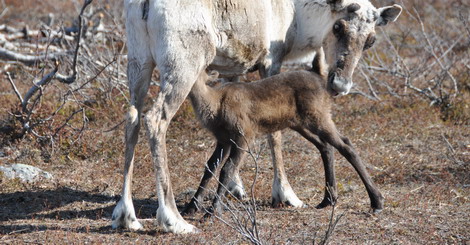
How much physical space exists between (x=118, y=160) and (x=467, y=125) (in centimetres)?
498

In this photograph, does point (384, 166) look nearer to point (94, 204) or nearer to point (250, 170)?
point (250, 170)

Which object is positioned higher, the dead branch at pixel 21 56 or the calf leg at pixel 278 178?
the dead branch at pixel 21 56

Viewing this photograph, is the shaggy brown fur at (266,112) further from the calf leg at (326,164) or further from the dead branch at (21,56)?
the dead branch at (21,56)

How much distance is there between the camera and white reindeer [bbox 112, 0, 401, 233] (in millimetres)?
5433

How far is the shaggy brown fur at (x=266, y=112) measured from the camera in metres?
5.81

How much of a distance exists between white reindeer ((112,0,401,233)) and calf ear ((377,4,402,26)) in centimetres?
1

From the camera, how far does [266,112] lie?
5918 mm

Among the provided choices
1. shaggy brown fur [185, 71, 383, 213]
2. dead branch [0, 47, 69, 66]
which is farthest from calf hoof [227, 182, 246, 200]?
dead branch [0, 47, 69, 66]

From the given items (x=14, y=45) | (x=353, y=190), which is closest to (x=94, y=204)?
(x=353, y=190)

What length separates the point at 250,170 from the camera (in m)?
7.62

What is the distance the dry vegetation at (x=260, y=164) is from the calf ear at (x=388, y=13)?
5.82 ft

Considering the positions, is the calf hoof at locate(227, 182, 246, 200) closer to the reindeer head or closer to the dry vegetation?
the dry vegetation

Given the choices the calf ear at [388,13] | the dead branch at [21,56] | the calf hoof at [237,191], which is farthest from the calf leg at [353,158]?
the dead branch at [21,56]

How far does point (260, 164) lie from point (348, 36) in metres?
2.15
